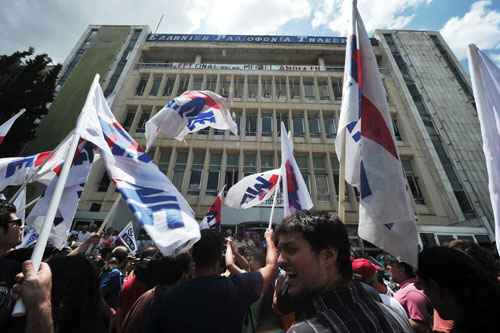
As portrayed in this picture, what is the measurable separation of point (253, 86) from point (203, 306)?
21.5 m

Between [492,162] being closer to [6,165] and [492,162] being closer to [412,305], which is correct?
[412,305]

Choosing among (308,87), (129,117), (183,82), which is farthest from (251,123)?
(129,117)

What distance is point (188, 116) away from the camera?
502cm

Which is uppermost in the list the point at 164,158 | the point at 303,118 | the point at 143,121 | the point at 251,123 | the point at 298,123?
the point at 303,118

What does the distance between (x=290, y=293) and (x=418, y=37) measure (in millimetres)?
31147

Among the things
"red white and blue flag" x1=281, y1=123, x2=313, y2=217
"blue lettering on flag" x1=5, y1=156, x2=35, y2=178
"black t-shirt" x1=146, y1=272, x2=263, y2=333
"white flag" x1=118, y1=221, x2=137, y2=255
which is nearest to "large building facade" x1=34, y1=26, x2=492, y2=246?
"white flag" x1=118, y1=221, x2=137, y2=255

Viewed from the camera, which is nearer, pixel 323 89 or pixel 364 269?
pixel 364 269

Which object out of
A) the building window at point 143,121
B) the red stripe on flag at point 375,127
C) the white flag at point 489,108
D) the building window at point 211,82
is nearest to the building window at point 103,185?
the building window at point 143,121

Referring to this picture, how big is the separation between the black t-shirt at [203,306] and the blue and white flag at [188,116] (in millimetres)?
3228

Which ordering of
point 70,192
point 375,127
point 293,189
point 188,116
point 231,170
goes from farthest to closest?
point 231,170, point 188,116, point 293,189, point 70,192, point 375,127

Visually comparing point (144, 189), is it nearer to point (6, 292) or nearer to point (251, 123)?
point (6, 292)

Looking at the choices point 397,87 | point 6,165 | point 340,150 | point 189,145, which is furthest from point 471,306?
point 397,87

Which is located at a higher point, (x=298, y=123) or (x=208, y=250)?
(x=298, y=123)

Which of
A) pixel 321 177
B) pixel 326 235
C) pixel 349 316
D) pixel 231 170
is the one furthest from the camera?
pixel 231 170
